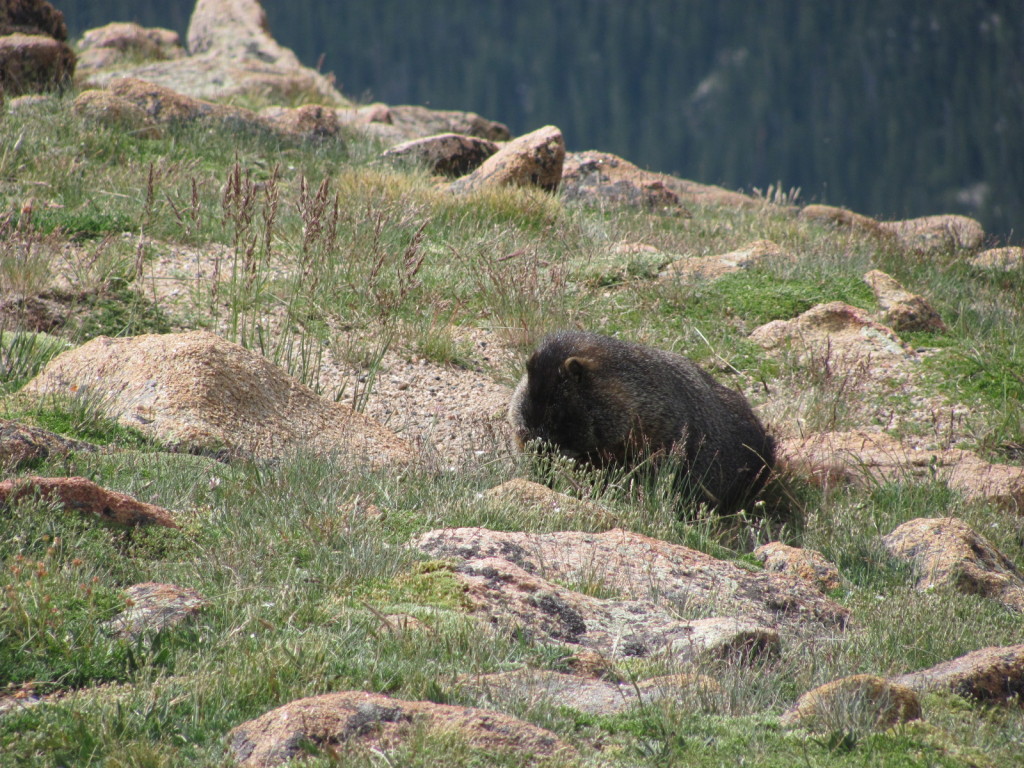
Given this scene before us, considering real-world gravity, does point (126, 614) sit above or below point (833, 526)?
above

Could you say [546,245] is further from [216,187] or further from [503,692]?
[503,692]

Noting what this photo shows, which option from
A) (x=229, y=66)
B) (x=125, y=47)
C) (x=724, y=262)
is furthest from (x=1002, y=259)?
(x=125, y=47)

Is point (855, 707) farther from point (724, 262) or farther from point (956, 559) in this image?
point (724, 262)

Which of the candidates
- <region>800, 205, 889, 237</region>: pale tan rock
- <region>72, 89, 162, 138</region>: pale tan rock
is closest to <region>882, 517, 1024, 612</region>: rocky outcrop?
<region>800, 205, 889, 237</region>: pale tan rock

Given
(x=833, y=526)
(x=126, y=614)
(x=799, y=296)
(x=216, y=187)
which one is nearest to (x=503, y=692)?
(x=126, y=614)

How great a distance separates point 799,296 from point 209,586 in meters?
7.22

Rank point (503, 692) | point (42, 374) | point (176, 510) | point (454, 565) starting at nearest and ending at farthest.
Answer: point (503, 692) → point (454, 565) → point (176, 510) → point (42, 374)

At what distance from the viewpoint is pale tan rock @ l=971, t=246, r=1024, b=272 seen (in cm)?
1097

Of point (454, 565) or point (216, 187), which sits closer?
point (454, 565)

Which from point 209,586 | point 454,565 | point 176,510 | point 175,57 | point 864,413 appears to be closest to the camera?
point 209,586

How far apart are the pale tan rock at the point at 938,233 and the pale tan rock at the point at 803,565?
7785 mm

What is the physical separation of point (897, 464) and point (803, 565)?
208 cm

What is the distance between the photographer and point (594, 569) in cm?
358

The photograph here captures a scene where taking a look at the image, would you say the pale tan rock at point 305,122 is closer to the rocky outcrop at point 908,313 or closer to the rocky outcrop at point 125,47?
the rocky outcrop at point 125,47
